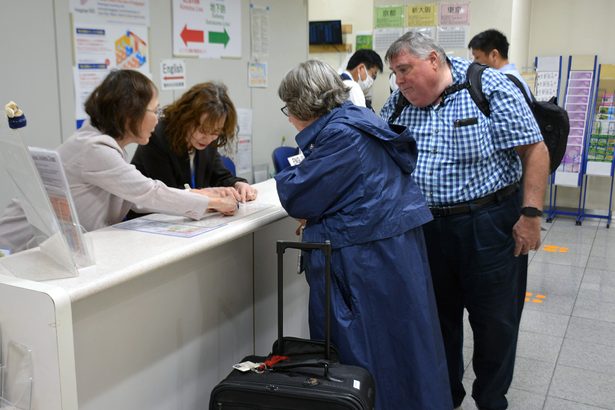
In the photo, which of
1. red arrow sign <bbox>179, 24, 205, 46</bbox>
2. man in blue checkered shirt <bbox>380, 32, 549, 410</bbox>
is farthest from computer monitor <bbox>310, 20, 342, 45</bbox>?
man in blue checkered shirt <bbox>380, 32, 549, 410</bbox>

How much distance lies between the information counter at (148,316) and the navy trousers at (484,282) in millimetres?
663

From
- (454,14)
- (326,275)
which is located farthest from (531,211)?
(454,14)

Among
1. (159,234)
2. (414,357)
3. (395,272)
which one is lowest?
(414,357)

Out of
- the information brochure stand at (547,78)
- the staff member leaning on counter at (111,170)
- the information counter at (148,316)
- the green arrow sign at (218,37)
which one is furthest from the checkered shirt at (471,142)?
the information brochure stand at (547,78)

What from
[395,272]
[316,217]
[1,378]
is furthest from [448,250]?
[1,378]

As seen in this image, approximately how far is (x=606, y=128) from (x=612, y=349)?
136 inches

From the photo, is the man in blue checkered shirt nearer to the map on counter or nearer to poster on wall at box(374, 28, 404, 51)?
the map on counter

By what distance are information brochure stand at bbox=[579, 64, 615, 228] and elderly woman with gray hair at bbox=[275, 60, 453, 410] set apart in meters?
4.86

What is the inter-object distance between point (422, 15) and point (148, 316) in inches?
197

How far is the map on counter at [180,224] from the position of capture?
1.82 m

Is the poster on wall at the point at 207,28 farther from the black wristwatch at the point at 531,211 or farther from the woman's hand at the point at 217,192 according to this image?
the black wristwatch at the point at 531,211

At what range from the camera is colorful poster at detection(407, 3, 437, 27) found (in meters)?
5.80

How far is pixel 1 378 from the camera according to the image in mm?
Answer: 1435

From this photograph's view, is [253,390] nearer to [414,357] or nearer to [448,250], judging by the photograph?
[414,357]
